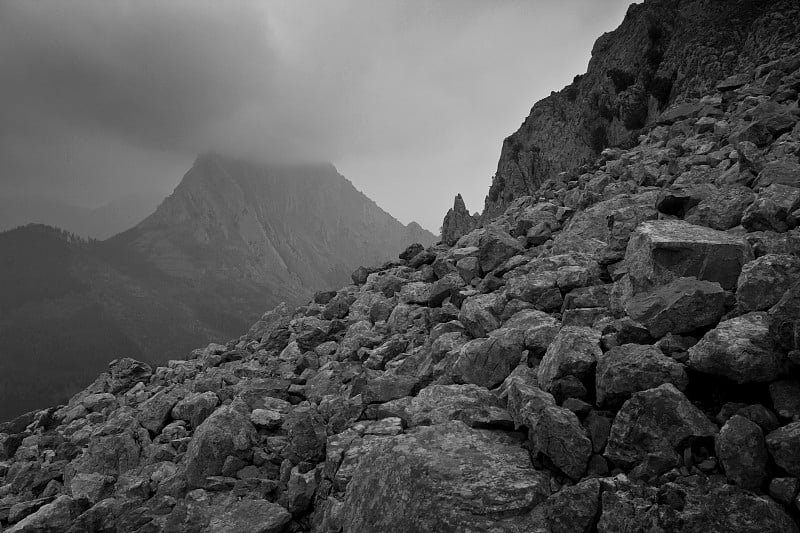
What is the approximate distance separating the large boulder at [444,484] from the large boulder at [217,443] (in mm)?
5156

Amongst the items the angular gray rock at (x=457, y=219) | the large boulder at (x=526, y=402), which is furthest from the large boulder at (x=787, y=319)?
the angular gray rock at (x=457, y=219)

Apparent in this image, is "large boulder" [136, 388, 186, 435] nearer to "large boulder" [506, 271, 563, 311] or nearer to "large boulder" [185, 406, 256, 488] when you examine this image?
"large boulder" [185, 406, 256, 488]

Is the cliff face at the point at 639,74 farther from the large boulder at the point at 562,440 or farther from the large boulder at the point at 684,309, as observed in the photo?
the large boulder at the point at 562,440

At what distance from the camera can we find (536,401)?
25.4 feet

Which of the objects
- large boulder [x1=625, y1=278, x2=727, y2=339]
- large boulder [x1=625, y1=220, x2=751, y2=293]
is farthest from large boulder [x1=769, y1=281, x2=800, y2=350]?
large boulder [x1=625, y1=220, x2=751, y2=293]

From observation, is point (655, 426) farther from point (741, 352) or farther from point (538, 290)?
point (538, 290)

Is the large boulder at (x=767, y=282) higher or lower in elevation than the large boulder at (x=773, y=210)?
lower

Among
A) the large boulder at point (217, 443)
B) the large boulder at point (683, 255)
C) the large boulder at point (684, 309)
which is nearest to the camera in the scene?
the large boulder at point (684, 309)

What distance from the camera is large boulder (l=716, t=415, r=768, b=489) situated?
5605 millimetres

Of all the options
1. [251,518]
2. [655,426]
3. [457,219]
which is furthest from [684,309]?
[457,219]

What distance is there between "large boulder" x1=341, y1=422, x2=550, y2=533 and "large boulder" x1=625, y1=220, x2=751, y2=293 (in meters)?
5.76

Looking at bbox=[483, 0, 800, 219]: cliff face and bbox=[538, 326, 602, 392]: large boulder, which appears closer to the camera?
bbox=[538, 326, 602, 392]: large boulder

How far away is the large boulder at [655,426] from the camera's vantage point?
249 inches

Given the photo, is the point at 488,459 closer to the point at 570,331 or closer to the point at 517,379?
the point at 517,379
